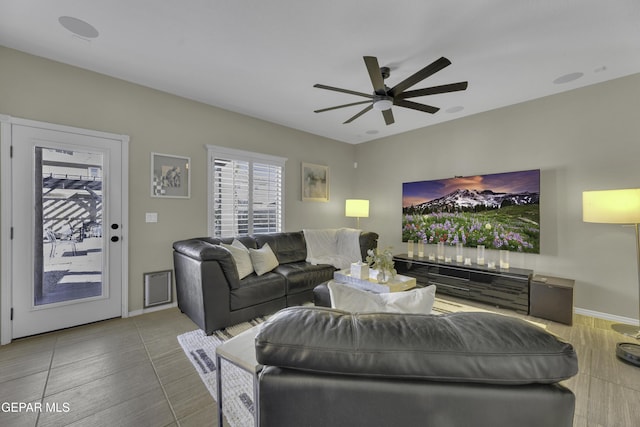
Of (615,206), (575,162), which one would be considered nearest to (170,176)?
(615,206)

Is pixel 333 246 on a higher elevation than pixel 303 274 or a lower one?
higher

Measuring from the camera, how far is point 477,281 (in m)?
3.61

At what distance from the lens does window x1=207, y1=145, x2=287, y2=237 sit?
153 inches

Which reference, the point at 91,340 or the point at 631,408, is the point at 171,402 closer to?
the point at 91,340

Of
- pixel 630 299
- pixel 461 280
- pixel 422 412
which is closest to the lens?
pixel 422 412

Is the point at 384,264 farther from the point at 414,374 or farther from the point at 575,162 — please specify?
the point at 575,162

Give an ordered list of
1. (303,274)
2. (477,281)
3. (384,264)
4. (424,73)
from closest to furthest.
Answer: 1. (424,73)
2. (384,264)
3. (303,274)
4. (477,281)

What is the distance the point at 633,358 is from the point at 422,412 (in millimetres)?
2844

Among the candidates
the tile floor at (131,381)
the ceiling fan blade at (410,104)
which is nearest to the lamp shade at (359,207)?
the ceiling fan blade at (410,104)

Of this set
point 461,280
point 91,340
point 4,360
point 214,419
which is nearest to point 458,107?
point 461,280

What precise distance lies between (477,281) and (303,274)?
238 centimetres

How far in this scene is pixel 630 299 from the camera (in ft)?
9.72

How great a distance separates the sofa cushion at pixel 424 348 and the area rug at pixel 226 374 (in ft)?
3.92

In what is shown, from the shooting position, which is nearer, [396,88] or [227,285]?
[396,88]
